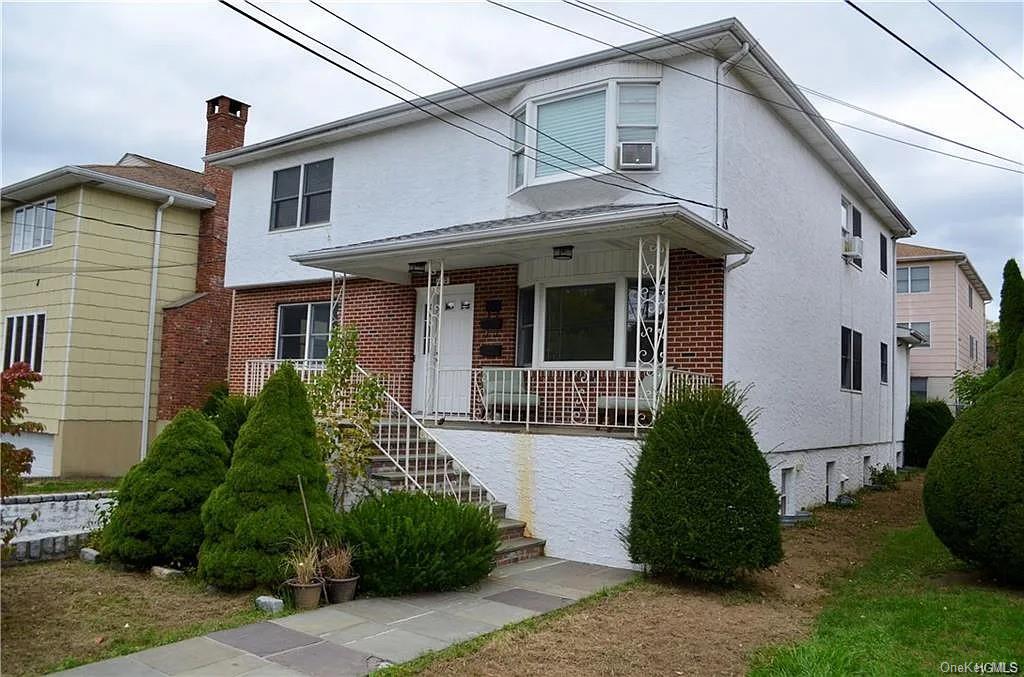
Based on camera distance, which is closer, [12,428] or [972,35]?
[12,428]

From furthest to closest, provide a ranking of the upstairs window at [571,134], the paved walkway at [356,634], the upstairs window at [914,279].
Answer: the upstairs window at [914,279] → the upstairs window at [571,134] → the paved walkway at [356,634]

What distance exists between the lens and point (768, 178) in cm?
1171

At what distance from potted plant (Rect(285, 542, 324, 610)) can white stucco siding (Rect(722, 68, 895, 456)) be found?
5.70m

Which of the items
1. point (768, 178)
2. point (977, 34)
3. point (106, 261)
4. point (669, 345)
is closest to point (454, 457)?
point (669, 345)

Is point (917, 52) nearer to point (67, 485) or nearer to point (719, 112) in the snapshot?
point (719, 112)

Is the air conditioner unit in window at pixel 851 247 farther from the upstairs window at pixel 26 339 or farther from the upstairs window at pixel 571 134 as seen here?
the upstairs window at pixel 26 339

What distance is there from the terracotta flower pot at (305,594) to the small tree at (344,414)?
2.40m

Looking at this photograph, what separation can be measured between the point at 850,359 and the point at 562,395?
7.82 metres

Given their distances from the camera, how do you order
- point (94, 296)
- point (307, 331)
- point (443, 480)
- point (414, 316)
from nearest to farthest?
point (443, 480) → point (414, 316) → point (307, 331) → point (94, 296)

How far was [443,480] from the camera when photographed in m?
9.98

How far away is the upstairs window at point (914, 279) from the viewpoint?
3041 cm

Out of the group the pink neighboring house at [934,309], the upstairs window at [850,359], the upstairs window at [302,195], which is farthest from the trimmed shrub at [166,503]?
the pink neighboring house at [934,309]

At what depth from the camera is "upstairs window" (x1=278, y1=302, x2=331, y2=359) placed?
47.8 ft

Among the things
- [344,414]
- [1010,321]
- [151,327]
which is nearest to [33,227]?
[151,327]
